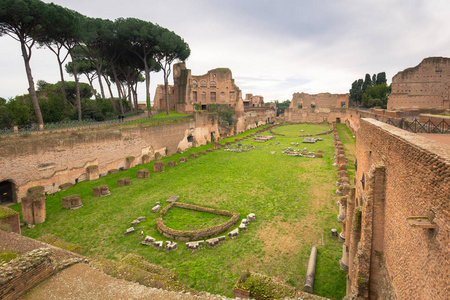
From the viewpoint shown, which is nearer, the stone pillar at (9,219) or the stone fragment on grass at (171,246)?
the stone pillar at (9,219)

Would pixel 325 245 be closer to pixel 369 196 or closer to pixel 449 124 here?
pixel 369 196

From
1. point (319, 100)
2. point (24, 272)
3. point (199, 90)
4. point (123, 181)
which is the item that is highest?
point (199, 90)

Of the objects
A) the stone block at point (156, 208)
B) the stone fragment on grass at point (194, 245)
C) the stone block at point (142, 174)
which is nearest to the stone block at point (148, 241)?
the stone fragment on grass at point (194, 245)

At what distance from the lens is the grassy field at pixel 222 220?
23.2 feet

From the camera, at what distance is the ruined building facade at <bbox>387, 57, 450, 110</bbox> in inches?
1144

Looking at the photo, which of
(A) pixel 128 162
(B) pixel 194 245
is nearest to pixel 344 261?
(B) pixel 194 245

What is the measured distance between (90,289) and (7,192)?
1258cm

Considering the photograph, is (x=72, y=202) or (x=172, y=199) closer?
(x=72, y=202)

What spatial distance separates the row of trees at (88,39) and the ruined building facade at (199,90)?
4092 millimetres

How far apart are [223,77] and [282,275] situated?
37795 mm

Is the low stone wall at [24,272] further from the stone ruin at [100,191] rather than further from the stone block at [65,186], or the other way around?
the stone block at [65,186]

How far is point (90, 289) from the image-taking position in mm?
4242

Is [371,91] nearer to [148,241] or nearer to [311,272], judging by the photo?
[311,272]

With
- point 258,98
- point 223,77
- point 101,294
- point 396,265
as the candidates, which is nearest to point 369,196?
point 396,265
